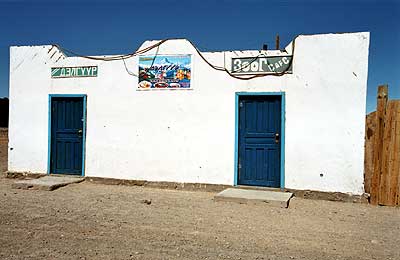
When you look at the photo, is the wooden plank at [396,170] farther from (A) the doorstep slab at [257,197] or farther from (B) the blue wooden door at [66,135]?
(B) the blue wooden door at [66,135]

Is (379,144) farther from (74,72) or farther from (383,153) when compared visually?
(74,72)

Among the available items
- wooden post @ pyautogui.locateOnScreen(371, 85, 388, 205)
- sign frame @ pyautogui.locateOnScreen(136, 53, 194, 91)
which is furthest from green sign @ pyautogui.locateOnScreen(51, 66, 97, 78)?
wooden post @ pyautogui.locateOnScreen(371, 85, 388, 205)

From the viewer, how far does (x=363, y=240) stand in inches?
202

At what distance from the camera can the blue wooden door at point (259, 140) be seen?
334 inches

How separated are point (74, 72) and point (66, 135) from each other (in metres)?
1.72

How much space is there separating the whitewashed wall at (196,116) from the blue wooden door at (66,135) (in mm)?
236

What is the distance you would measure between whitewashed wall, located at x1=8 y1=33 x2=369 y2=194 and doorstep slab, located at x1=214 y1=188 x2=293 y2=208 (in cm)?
53

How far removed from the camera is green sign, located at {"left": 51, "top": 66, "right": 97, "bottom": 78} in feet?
32.1

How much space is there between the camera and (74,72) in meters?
9.94

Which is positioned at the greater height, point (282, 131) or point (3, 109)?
point (3, 109)

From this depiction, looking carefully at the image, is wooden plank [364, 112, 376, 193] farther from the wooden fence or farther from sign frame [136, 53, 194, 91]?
sign frame [136, 53, 194, 91]


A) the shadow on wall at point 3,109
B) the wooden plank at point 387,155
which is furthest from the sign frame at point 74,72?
the shadow on wall at point 3,109

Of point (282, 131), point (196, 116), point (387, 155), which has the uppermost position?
point (196, 116)

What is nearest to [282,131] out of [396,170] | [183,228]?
[396,170]
